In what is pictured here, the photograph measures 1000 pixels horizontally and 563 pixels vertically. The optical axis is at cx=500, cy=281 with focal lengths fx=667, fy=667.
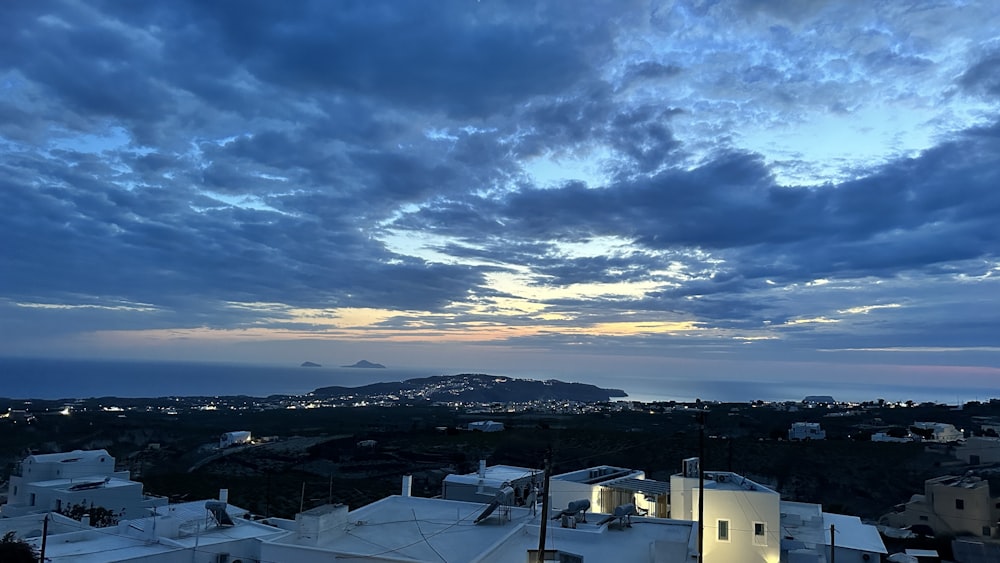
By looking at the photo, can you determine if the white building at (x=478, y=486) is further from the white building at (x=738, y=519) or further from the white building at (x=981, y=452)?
the white building at (x=981, y=452)

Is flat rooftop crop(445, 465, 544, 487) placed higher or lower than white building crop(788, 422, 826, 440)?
higher

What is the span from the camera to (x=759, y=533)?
62.3 feet

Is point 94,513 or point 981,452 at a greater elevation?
point 981,452

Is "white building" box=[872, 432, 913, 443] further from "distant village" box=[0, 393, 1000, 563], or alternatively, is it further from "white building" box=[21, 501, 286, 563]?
"white building" box=[21, 501, 286, 563]

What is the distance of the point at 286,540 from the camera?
15.6 m

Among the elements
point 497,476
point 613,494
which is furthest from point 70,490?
point 613,494

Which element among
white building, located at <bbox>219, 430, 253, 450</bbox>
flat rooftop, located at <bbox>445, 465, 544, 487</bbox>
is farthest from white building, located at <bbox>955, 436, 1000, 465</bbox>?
white building, located at <bbox>219, 430, 253, 450</bbox>

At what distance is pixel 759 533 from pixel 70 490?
30908mm

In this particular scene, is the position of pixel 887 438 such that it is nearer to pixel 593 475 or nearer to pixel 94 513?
pixel 593 475

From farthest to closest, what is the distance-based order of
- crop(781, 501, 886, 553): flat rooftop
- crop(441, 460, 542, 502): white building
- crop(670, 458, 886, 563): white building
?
crop(441, 460, 542, 502): white building, crop(781, 501, 886, 553): flat rooftop, crop(670, 458, 886, 563): white building

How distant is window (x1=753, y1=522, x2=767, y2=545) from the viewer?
1888 cm

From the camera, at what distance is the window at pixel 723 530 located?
1902cm

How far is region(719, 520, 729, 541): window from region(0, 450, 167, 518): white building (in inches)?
1062

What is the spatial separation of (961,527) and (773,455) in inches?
760
